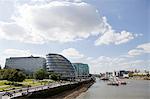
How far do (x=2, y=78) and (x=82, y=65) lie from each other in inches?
5273

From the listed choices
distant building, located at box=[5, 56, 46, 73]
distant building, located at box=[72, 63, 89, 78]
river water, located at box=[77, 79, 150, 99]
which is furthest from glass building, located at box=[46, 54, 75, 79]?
river water, located at box=[77, 79, 150, 99]

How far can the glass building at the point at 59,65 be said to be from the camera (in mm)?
124250

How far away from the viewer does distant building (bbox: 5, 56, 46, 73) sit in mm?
127069

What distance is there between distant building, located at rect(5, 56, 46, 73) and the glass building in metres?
3.44

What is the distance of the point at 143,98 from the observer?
3981 cm

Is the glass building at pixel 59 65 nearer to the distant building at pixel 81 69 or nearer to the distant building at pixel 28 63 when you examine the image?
the distant building at pixel 28 63

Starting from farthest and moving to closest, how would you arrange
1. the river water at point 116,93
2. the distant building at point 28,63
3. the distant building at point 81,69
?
the distant building at point 81,69
the distant building at point 28,63
the river water at point 116,93

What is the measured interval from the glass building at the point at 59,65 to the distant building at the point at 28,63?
11.3ft

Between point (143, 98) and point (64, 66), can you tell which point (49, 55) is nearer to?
point (64, 66)

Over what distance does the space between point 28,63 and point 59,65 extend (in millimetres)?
14894

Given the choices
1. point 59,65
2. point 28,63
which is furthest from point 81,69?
point 28,63

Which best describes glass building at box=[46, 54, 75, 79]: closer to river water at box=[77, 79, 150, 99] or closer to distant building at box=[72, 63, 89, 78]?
distant building at box=[72, 63, 89, 78]

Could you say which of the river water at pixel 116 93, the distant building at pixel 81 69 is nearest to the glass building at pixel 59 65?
the distant building at pixel 81 69

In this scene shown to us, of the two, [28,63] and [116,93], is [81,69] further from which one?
[116,93]
